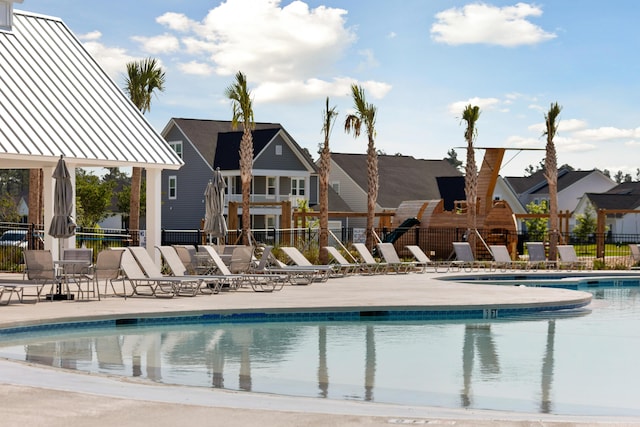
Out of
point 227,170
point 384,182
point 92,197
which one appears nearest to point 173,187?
point 227,170

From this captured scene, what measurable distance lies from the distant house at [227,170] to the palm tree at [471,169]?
18.4 m

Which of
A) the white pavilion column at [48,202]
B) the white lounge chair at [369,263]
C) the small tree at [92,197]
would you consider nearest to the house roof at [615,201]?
the small tree at [92,197]

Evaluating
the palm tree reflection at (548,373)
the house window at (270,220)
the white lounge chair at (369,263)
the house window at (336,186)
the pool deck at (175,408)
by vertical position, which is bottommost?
the palm tree reflection at (548,373)

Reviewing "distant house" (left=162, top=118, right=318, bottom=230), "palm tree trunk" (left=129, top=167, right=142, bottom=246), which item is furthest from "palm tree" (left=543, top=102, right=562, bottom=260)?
"distant house" (left=162, top=118, right=318, bottom=230)

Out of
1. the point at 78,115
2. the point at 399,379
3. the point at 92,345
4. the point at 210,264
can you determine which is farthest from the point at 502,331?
the point at 78,115

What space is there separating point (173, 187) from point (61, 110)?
30.4 meters

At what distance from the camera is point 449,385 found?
997 cm

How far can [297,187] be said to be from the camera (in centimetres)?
5212

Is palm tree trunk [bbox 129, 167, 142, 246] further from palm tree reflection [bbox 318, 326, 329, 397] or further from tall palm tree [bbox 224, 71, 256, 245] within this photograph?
palm tree reflection [bbox 318, 326, 329, 397]

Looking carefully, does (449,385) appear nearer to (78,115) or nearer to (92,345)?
(92,345)

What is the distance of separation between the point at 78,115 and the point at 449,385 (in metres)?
14.5

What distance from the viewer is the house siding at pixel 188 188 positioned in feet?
165

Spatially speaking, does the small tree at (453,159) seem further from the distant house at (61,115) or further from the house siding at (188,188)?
the distant house at (61,115)

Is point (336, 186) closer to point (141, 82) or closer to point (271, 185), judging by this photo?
point (271, 185)
